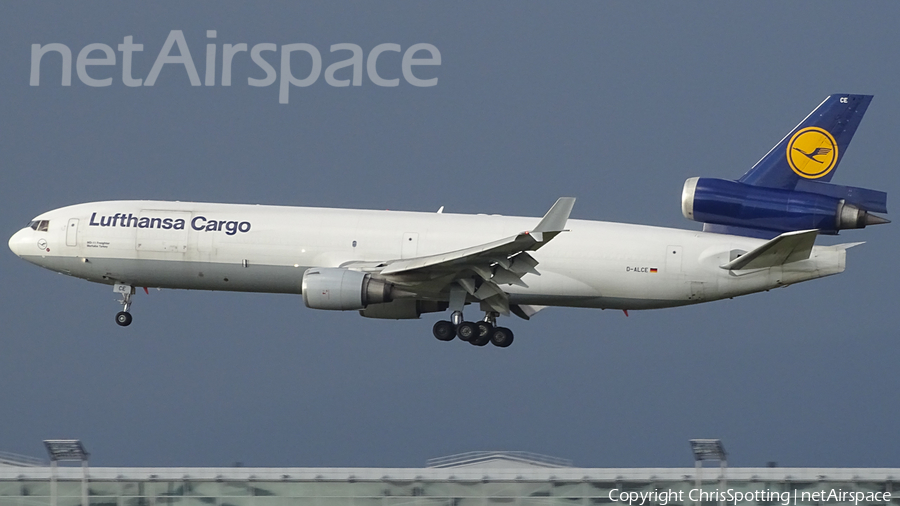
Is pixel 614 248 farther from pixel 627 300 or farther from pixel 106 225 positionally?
pixel 106 225

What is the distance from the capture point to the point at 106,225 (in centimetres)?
5284

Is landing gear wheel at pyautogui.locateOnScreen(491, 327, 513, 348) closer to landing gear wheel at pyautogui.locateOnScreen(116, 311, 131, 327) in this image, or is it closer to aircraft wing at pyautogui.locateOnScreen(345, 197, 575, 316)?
aircraft wing at pyautogui.locateOnScreen(345, 197, 575, 316)

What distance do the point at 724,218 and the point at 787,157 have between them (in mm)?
3611

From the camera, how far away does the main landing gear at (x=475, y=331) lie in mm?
52375

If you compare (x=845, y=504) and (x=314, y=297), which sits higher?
(x=314, y=297)

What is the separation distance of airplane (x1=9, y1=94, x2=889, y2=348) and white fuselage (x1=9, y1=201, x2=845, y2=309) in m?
0.05

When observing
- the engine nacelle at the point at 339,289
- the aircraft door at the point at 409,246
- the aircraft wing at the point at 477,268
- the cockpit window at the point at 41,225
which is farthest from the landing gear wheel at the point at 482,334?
the cockpit window at the point at 41,225

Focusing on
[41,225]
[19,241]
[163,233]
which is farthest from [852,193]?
[19,241]

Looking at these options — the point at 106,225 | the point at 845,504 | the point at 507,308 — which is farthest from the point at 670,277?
the point at 106,225

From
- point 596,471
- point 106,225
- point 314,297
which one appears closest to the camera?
point 596,471

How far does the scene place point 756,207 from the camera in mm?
51875

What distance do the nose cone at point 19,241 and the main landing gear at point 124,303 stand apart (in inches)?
137

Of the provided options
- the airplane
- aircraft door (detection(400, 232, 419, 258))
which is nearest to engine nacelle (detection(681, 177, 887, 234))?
the airplane

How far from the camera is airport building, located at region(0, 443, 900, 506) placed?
46000mm
